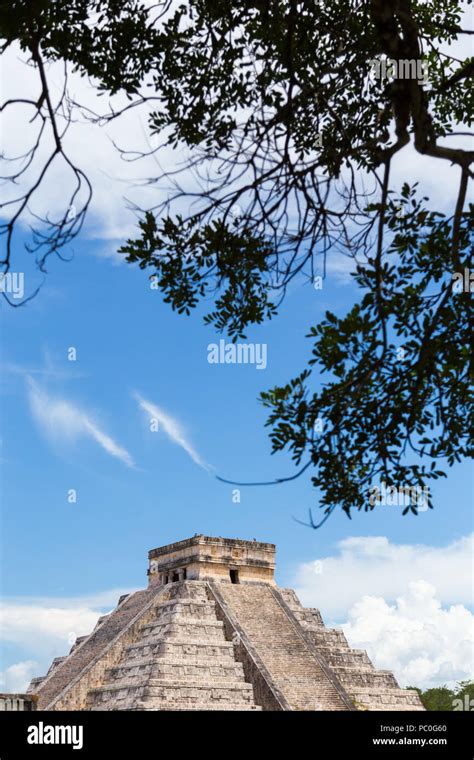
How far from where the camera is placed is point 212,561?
38.3 m

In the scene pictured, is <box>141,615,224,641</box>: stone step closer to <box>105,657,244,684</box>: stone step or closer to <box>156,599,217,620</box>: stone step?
<box>156,599,217,620</box>: stone step

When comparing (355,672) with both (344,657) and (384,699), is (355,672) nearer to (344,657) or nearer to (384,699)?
(344,657)

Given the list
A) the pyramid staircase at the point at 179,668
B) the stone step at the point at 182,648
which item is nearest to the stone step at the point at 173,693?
the pyramid staircase at the point at 179,668

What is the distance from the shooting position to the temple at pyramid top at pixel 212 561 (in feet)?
125

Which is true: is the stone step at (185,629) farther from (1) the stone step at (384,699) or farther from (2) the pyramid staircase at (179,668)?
(1) the stone step at (384,699)

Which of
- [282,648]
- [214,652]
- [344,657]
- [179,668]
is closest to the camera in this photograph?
[179,668]

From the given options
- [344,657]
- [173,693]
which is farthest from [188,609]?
[344,657]

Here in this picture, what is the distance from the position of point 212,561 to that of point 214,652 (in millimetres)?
5196

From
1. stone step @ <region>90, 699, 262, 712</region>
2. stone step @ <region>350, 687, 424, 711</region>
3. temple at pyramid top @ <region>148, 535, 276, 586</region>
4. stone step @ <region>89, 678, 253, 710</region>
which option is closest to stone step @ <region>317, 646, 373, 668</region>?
stone step @ <region>350, 687, 424, 711</region>

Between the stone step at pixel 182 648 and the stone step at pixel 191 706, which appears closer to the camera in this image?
the stone step at pixel 191 706

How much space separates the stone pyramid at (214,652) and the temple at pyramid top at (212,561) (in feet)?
0.13

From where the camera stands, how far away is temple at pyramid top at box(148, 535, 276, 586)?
38.1 metres

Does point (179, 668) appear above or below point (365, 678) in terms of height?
above

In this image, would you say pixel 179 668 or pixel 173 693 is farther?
pixel 179 668
